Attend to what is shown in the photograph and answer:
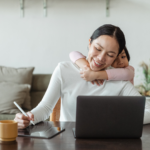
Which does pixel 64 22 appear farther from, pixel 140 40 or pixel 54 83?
pixel 54 83

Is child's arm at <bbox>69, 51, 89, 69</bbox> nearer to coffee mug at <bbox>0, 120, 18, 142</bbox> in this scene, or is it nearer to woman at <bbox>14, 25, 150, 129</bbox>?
woman at <bbox>14, 25, 150, 129</bbox>

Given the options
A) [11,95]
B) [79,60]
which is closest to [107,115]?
[79,60]

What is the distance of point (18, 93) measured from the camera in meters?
2.45

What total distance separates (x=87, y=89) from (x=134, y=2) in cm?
209

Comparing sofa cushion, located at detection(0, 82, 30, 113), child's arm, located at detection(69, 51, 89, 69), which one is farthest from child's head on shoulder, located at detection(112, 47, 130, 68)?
sofa cushion, located at detection(0, 82, 30, 113)

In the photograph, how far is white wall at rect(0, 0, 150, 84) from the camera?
9.63ft

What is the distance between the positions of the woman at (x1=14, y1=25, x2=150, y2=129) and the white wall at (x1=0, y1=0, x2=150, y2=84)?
1645mm

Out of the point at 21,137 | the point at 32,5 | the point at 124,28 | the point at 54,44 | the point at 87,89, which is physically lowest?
the point at 21,137

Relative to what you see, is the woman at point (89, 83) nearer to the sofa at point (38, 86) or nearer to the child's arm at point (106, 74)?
the child's arm at point (106, 74)

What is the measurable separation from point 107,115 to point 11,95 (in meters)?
1.86

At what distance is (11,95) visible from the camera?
244 centimetres

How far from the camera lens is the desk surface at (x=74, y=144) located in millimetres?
709

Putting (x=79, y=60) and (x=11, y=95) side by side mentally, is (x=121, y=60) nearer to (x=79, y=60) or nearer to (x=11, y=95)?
(x=79, y=60)

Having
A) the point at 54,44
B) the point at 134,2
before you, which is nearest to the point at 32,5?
the point at 54,44
